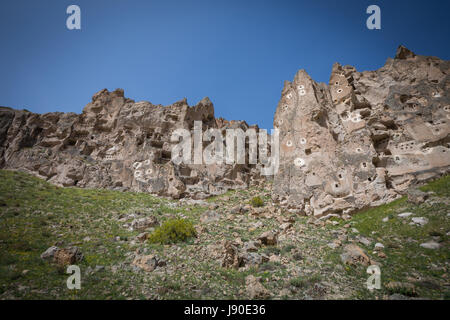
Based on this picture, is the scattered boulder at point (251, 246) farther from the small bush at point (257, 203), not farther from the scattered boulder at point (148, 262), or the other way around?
the small bush at point (257, 203)

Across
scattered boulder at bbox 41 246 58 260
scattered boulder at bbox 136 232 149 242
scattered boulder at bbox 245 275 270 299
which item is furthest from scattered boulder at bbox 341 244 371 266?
scattered boulder at bbox 41 246 58 260

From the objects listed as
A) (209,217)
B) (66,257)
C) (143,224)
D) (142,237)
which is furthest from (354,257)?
(66,257)

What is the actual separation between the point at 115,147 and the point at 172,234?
1006 inches

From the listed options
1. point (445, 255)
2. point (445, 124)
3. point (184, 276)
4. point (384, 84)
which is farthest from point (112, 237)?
point (384, 84)

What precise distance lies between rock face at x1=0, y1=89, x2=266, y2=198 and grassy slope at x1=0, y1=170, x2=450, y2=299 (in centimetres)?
906

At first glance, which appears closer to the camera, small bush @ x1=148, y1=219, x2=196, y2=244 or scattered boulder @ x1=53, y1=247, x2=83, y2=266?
scattered boulder @ x1=53, y1=247, x2=83, y2=266

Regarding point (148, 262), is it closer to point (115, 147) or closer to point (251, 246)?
point (251, 246)

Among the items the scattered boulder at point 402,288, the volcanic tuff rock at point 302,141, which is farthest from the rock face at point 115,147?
the scattered boulder at point 402,288

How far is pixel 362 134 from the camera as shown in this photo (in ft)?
72.4

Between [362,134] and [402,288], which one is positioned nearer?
[402,288]

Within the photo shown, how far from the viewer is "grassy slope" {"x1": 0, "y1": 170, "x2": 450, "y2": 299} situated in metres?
9.65

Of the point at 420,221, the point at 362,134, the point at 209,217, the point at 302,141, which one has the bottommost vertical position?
the point at 209,217

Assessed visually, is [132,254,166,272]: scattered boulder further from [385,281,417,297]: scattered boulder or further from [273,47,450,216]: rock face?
[273,47,450,216]: rock face

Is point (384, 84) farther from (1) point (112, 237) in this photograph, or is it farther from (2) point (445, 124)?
(1) point (112, 237)
